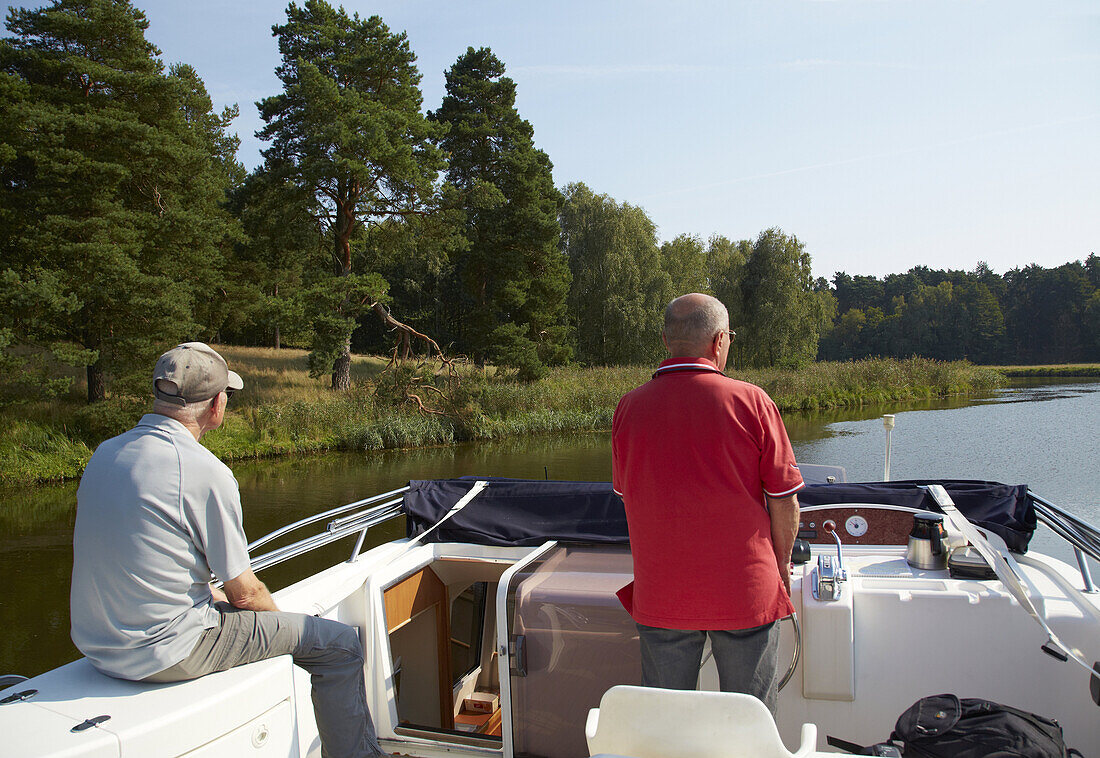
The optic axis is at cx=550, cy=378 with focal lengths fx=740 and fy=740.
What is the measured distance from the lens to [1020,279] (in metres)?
66.2

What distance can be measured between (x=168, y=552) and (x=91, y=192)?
15.0m

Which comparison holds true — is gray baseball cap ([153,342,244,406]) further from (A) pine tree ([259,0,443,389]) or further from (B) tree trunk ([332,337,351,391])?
(B) tree trunk ([332,337,351,391])

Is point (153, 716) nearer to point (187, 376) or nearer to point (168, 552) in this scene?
point (168, 552)

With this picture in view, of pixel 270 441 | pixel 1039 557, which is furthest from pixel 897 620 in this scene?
pixel 270 441

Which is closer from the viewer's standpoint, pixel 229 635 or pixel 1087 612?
pixel 229 635

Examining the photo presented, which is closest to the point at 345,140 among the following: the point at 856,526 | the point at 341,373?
the point at 341,373

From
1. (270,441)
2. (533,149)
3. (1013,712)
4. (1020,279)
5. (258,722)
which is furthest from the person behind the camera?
(1020,279)

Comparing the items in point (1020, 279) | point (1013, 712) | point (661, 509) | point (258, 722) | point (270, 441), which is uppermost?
point (1020, 279)

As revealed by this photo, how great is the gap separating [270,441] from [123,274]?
12.9 feet

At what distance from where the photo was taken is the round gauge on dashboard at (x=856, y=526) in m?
2.63

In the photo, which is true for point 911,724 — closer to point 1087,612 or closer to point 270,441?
point 1087,612

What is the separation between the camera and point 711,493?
1593 millimetres

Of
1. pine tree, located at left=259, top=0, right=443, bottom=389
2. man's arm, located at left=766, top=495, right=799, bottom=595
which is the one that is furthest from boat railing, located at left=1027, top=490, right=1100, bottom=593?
pine tree, located at left=259, top=0, right=443, bottom=389

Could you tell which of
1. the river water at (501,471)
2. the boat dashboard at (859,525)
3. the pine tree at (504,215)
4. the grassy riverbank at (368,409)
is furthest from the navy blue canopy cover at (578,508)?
the pine tree at (504,215)
